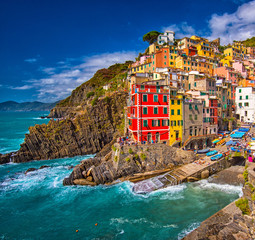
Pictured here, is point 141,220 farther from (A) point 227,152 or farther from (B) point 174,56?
(B) point 174,56

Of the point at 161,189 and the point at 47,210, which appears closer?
the point at 47,210

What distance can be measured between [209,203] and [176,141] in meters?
15.9

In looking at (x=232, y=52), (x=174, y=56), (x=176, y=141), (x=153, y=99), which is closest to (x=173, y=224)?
(x=176, y=141)

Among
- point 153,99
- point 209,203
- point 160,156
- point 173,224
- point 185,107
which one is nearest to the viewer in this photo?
point 173,224

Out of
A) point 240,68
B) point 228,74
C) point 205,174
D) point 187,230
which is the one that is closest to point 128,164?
point 205,174

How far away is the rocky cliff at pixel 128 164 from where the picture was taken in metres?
30.2

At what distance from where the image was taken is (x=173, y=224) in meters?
19.3

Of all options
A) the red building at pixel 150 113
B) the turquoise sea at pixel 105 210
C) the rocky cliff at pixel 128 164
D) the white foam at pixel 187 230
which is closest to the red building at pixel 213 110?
the red building at pixel 150 113

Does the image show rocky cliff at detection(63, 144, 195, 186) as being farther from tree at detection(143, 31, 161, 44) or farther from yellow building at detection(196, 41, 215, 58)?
tree at detection(143, 31, 161, 44)

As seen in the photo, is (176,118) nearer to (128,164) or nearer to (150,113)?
(150,113)

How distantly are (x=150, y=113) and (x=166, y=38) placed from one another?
65.8 metres

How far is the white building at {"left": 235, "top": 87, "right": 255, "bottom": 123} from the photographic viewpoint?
54938mm

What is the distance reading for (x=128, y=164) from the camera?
101 ft

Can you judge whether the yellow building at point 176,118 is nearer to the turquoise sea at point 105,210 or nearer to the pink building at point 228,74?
the turquoise sea at point 105,210
